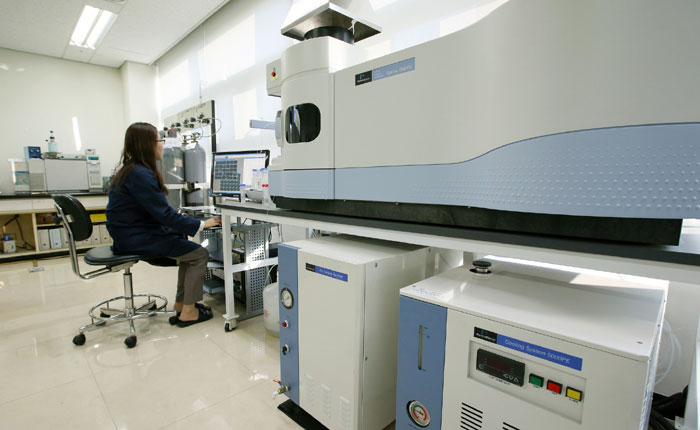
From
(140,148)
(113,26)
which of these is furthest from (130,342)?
(113,26)

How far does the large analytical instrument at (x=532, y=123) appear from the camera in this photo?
555mm

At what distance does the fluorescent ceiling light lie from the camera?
11.8 ft

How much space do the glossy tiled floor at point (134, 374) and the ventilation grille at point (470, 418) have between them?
0.75 m

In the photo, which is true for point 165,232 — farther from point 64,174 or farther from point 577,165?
point 64,174

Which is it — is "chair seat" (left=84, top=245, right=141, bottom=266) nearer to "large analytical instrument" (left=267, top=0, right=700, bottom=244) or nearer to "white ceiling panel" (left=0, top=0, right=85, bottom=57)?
"large analytical instrument" (left=267, top=0, right=700, bottom=244)

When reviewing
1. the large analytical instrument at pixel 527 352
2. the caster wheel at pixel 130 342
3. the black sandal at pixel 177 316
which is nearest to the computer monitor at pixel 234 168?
the black sandal at pixel 177 316

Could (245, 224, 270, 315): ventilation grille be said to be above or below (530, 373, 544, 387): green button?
below

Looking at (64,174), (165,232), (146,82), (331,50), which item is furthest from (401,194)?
(146,82)

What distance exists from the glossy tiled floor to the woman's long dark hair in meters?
0.97

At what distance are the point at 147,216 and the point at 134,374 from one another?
931 mm

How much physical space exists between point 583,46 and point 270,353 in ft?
6.11

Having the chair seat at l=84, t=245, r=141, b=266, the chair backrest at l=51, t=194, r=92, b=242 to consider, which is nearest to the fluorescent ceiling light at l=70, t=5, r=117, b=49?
the chair backrest at l=51, t=194, r=92, b=242

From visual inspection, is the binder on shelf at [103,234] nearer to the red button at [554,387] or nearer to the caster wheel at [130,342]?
the caster wheel at [130,342]

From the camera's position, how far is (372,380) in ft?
3.54
